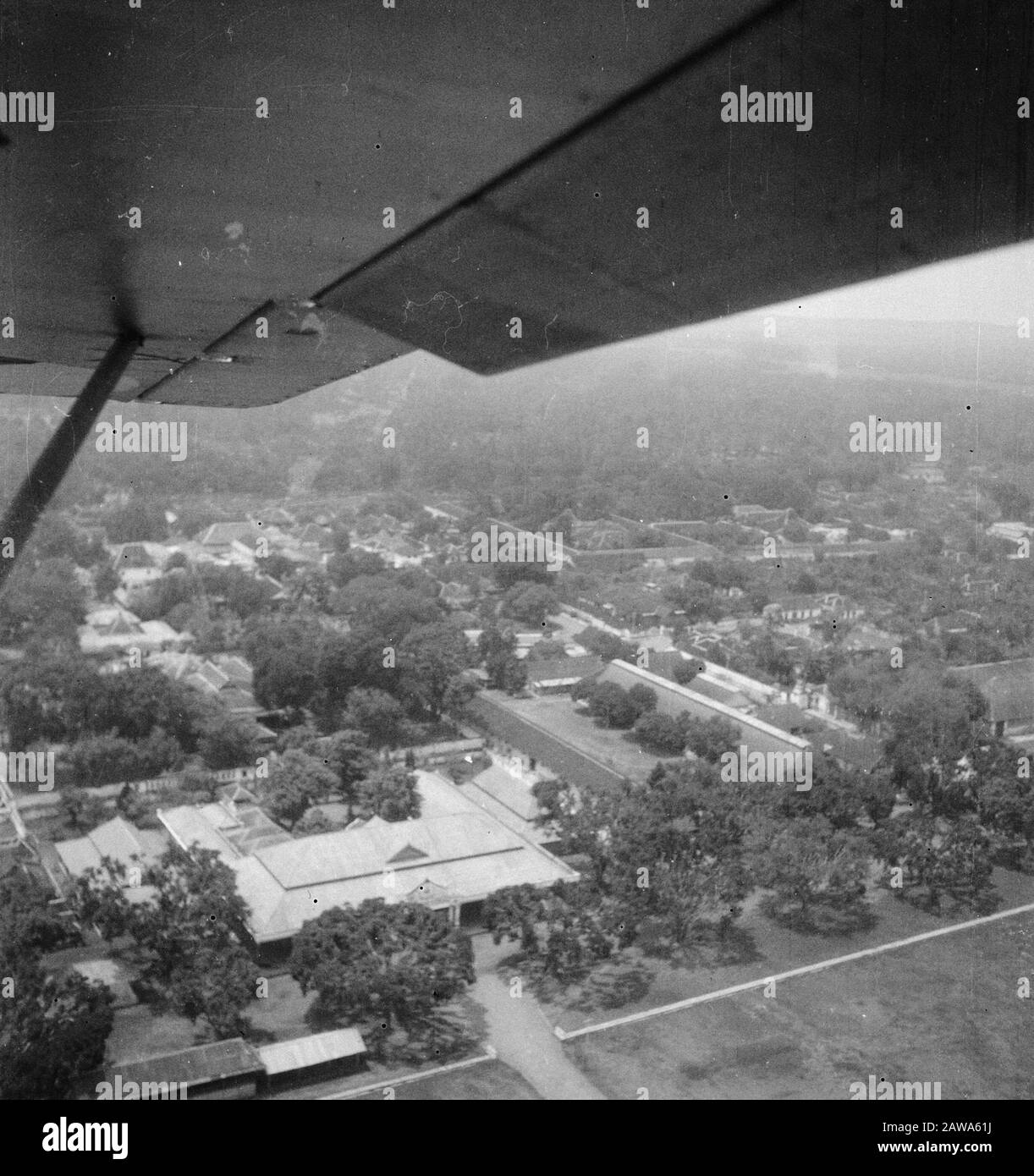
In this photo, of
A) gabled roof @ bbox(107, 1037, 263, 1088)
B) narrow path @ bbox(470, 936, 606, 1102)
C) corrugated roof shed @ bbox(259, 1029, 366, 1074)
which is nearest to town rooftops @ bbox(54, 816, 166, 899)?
gabled roof @ bbox(107, 1037, 263, 1088)

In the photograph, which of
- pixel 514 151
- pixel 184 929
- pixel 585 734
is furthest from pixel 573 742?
pixel 514 151

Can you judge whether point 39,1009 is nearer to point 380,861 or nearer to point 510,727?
point 380,861

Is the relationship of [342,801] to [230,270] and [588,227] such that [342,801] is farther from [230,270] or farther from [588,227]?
[588,227]

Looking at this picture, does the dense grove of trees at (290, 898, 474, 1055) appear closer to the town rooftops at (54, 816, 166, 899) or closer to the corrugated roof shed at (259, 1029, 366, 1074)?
the corrugated roof shed at (259, 1029, 366, 1074)

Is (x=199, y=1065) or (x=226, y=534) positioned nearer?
(x=199, y=1065)

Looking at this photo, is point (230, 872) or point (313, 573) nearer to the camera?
point (230, 872)
